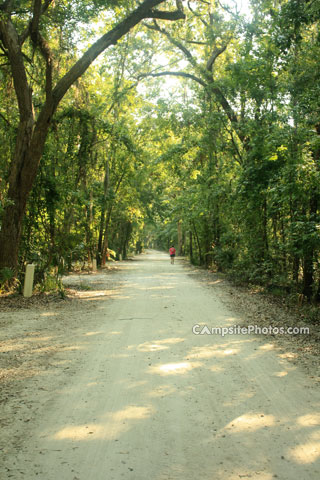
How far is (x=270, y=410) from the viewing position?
4.19m

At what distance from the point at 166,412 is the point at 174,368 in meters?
1.42

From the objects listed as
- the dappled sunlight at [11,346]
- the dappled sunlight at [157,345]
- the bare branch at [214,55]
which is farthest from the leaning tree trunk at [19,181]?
the bare branch at [214,55]

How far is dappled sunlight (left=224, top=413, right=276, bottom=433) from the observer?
3.74 m

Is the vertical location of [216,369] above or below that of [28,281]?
below

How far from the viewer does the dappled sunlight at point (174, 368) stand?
211 inches

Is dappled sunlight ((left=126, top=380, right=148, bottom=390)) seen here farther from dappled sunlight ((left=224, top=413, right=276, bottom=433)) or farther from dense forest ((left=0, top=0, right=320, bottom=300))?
dense forest ((left=0, top=0, right=320, bottom=300))

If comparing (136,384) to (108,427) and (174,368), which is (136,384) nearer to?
(174,368)

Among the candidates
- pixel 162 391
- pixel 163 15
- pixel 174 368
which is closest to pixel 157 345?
pixel 174 368

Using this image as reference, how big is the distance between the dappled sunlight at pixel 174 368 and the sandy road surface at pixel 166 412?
0.01 m

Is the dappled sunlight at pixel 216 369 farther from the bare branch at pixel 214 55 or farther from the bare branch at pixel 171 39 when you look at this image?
the bare branch at pixel 214 55

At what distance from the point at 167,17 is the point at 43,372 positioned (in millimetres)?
11260

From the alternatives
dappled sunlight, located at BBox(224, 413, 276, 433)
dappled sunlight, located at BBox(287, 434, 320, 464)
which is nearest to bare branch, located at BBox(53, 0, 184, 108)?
dappled sunlight, located at BBox(224, 413, 276, 433)

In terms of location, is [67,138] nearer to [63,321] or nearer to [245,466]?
[63,321]

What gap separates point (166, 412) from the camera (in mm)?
4102
